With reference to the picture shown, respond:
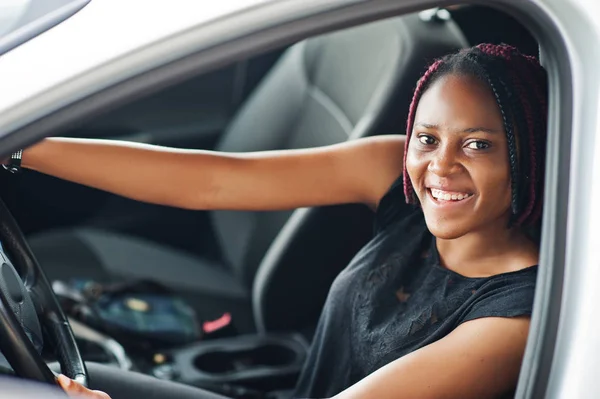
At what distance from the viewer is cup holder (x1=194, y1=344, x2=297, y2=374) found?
81.4 inches

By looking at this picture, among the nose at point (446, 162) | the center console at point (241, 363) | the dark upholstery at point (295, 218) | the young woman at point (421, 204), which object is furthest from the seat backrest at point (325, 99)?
the nose at point (446, 162)

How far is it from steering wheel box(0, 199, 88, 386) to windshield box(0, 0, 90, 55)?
1.01 feet

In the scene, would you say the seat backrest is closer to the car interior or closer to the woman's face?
the car interior

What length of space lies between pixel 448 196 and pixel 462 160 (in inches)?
2.1

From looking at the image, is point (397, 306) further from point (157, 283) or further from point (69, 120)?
point (157, 283)

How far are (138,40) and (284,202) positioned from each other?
2.36 ft

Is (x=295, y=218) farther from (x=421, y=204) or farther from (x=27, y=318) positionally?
(x=27, y=318)

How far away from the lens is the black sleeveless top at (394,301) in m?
1.21

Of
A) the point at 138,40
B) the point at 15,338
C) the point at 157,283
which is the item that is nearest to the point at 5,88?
the point at 138,40

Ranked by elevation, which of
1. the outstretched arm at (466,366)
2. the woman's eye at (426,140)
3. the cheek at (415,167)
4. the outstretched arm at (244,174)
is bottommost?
the outstretched arm at (466,366)

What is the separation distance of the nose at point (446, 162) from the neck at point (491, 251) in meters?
0.10

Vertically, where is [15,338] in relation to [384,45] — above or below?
below

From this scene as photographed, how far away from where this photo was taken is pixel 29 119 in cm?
89

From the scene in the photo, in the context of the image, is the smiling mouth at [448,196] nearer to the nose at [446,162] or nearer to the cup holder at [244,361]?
the nose at [446,162]
